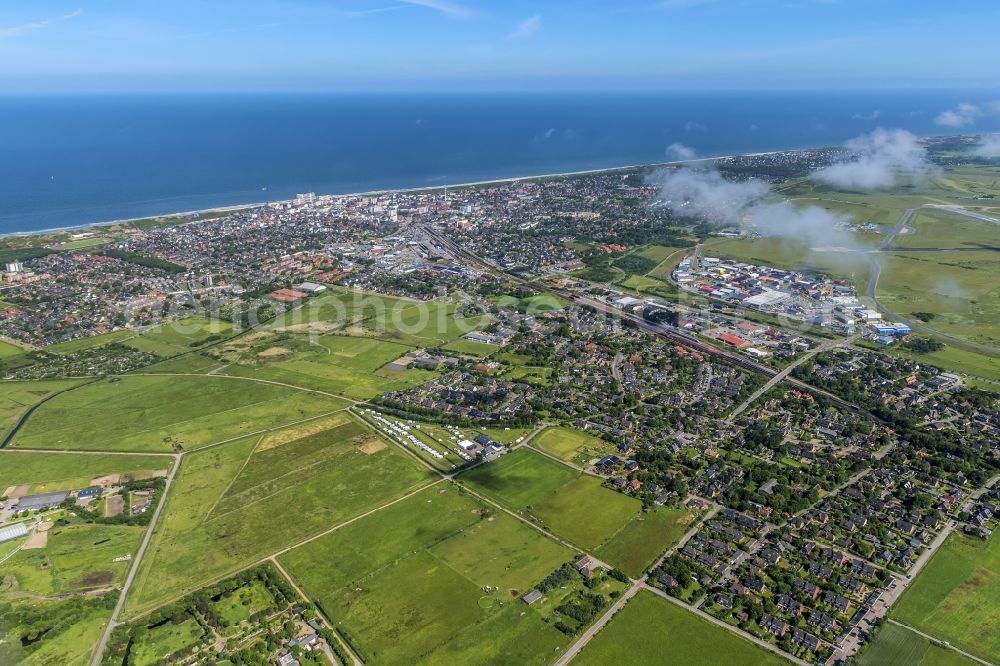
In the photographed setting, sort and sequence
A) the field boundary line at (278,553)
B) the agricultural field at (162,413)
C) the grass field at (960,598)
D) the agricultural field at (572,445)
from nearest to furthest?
the grass field at (960,598) → the field boundary line at (278,553) → the agricultural field at (572,445) → the agricultural field at (162,413)

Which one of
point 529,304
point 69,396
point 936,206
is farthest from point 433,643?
point 936,206

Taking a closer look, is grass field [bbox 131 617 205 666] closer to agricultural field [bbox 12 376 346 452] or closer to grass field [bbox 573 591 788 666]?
grass field [bbox 573 591 788 666]

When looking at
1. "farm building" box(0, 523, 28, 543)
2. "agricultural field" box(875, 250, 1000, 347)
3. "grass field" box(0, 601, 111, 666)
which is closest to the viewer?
"grass field" box(0, 601, 111, 666)

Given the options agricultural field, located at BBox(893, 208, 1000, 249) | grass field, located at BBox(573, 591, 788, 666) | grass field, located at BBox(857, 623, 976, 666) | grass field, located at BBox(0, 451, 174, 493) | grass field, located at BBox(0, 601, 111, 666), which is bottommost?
grass field, located at BBox(573, 591, 788, 666)

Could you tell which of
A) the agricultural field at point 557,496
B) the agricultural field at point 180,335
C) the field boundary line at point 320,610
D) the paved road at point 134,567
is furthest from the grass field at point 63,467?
the agricultural field at point 557,496

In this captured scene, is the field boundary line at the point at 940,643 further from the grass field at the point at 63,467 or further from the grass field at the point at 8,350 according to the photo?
the grass field at the point at 8,350

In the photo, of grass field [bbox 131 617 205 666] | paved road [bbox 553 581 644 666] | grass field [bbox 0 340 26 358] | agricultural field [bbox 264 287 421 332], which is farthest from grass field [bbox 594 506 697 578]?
grass field [bbox 0 340 26 358]
